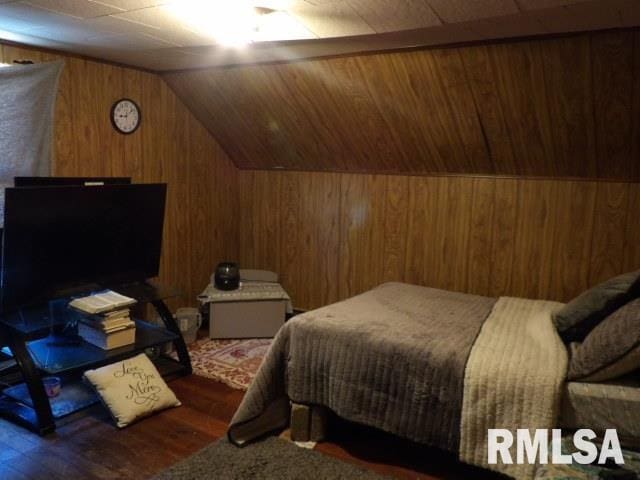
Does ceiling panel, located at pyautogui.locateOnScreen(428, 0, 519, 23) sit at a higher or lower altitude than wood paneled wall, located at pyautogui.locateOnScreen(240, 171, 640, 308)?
higher

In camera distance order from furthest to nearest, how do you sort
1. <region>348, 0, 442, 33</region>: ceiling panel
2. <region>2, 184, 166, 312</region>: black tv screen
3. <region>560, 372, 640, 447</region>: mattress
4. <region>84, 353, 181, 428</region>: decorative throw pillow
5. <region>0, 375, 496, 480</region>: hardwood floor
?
<region>84, 353, 181, 428</region>: decorative throw pillow, <region>2, 184, 166, 312</region>: black tv screen, <region>0, 375, 496, 480</region>: hardwood floor, <region>348, 0, 442, 33</region>: ceiling panel, <region>560, 372, 640, 447</region>: mattress

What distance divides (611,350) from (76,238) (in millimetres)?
2725

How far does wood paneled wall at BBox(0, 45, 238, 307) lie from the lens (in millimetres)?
3469

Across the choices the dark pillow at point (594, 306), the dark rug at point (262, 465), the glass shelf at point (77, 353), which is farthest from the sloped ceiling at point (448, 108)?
the dark rug at point (262, 465)

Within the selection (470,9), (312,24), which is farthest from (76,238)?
(470,9)

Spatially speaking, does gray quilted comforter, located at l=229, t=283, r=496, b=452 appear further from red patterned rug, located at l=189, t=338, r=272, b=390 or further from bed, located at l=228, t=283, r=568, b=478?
red patterned rug, located at l=189, t=338, r=272, b=390

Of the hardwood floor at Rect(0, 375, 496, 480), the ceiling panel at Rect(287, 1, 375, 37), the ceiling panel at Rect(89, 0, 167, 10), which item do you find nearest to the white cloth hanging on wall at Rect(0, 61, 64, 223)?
the ceiling panel at Rect(89, 0, 167, 10)

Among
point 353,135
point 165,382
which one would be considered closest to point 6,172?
point 165,382

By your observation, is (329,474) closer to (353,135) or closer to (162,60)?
(353,135)

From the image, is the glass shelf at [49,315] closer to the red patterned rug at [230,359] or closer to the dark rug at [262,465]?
the red patterned rug at [230,359]

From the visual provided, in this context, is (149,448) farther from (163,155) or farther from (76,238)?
(163,155)

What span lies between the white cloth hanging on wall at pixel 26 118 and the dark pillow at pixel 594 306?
3031 millimetres

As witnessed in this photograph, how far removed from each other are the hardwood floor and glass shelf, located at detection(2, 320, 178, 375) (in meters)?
0.33

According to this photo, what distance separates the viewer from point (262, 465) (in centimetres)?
245
